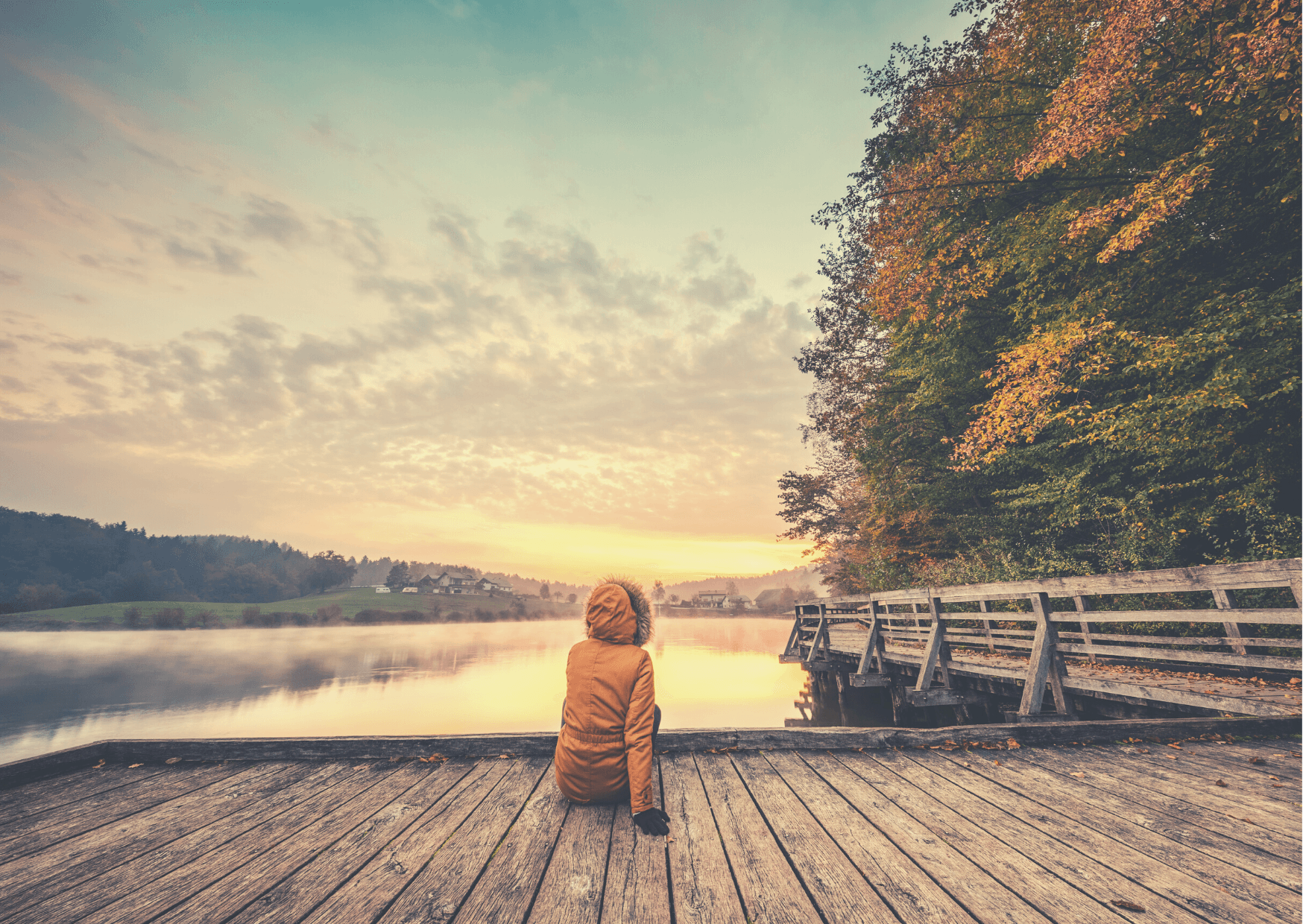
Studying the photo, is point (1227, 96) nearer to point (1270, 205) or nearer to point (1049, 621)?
point (1270, 205)

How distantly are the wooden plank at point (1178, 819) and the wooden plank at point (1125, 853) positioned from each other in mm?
72

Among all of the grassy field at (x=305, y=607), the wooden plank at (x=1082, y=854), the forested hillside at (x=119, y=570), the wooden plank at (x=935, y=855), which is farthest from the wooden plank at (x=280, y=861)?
→ the forested hillside at (x=119, y=570)

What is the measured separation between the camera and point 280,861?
2.45m

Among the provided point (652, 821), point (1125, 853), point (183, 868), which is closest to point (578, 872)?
point (652, 821)

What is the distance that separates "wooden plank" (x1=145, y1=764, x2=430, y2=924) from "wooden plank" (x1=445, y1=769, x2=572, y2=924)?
74 cm

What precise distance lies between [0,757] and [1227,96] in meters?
40.3

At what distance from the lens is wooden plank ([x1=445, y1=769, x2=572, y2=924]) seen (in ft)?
6.61

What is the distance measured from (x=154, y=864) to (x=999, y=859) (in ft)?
13.4

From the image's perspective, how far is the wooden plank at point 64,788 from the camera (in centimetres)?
303

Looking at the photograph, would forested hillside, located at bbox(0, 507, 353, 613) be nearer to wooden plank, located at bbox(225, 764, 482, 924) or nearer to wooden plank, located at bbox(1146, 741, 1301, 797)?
wooden plank, located at bbox(225, 764, 482, 924)

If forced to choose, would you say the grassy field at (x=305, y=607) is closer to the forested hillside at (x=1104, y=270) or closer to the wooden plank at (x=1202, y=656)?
the forested hillside at (x=1104, y=270)

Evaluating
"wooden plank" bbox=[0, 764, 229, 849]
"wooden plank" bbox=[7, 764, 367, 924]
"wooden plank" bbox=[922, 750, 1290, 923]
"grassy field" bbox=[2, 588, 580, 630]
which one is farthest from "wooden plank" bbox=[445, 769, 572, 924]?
"grassy field" bbox=[2, 588, 580, 630]

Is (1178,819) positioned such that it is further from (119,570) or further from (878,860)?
(119,570)

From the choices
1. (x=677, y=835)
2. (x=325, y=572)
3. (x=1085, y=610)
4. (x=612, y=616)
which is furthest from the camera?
(x=325, y=572)
